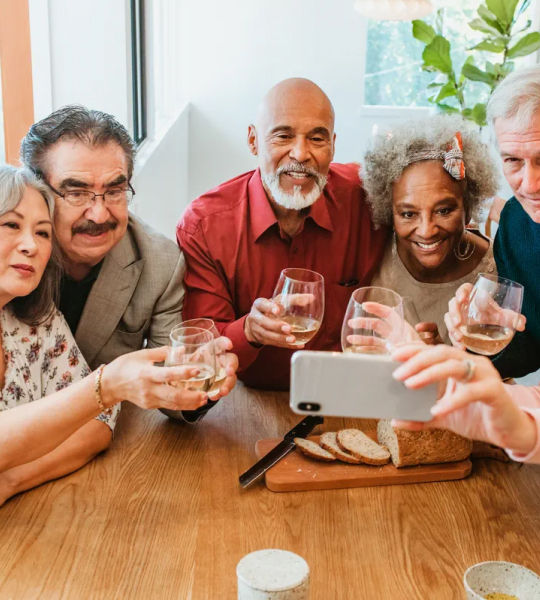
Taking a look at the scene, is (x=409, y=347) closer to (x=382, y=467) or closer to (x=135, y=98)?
(x=382, y=467)

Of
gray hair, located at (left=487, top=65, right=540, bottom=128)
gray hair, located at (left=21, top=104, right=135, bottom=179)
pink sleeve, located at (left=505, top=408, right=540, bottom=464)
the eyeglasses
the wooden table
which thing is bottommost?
the wooden table

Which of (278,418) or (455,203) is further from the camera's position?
(455,203)

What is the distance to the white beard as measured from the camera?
7.59ft

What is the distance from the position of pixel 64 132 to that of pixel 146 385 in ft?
2.68

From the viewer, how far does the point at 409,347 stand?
3.72 ft

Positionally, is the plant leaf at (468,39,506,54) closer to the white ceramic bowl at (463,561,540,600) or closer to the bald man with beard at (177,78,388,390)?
the bald man with beard at (177,78,388,390)

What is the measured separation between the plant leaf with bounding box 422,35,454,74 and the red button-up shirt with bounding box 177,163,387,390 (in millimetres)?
3259

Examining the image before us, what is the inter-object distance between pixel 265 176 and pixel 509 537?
141cm

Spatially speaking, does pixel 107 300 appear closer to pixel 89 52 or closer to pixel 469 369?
pixel 469 369

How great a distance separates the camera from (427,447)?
5.31 feet

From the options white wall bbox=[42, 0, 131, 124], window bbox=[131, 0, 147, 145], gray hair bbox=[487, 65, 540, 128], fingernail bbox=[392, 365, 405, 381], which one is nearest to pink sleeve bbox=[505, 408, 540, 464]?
fingernail bbox=[392, 365, 405, 381]

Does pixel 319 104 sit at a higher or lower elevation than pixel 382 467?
higher

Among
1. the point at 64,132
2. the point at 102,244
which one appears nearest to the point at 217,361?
the point at 102,244

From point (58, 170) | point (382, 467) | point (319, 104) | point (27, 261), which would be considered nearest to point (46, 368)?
point (27, 261)
